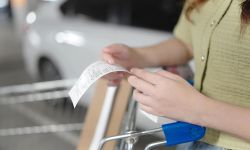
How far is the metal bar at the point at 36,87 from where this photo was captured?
2.92 meters

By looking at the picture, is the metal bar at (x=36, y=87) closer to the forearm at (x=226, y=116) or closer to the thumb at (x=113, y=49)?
the thumb at (x=113, y=49)

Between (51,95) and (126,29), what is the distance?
87cm

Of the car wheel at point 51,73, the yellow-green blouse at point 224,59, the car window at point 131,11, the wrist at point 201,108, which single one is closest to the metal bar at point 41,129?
the car wheel at point 51,73

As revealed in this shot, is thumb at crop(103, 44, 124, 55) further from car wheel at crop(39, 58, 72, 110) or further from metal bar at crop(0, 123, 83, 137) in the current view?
car wheel at crop(39, 58, 72, 110)

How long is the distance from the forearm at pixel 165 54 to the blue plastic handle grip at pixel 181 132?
0.31 m

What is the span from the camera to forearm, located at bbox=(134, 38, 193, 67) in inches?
45.1

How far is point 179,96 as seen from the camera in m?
0.80

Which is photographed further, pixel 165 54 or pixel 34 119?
pixel 34 119

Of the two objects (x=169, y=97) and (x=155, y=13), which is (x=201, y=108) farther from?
(x=155, y=13)

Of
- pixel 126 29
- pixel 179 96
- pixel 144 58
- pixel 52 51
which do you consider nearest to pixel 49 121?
pixel 52 51

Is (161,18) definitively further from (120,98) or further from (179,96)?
(179,96)

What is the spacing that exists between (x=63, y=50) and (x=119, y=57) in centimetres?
183

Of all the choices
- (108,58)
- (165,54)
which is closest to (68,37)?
(165,54)

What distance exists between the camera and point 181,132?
2.82 ft
